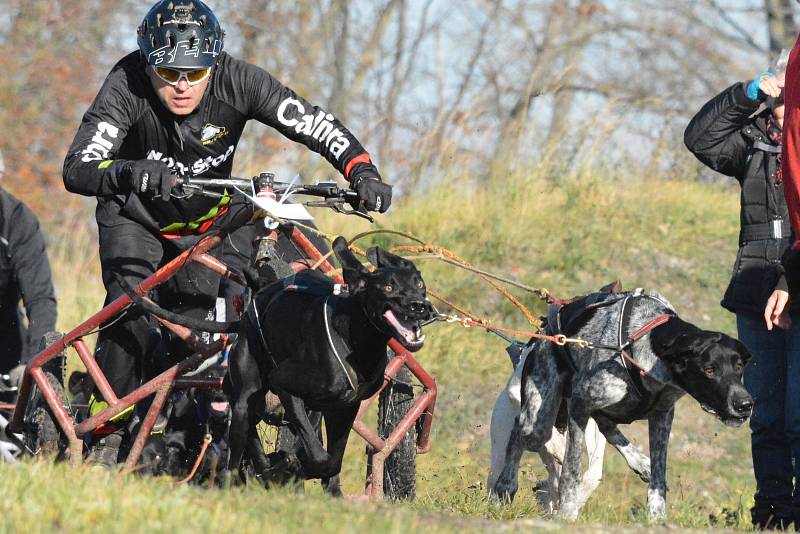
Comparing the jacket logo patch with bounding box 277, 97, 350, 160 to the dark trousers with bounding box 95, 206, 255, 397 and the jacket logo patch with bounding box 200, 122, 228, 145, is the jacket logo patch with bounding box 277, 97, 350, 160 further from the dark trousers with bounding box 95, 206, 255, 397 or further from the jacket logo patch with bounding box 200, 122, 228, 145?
the dark trousers with bounding box 95, 206, 255, 397

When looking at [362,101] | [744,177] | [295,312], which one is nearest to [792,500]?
[744,177]

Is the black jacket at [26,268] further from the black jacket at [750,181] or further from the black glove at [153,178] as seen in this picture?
the black jacket at [750,181]

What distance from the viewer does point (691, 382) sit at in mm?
5875

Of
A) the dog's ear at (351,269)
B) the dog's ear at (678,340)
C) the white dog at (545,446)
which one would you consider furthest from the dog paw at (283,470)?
the dog's ear at (678,340)

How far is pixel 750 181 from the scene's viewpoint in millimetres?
6605

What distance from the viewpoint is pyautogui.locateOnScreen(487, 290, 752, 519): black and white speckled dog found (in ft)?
19.2

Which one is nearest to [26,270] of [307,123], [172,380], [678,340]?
[172,380]

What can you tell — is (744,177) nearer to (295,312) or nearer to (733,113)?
(733,113)

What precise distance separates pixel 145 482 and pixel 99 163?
1763 mm

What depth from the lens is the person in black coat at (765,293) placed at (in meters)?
6.50

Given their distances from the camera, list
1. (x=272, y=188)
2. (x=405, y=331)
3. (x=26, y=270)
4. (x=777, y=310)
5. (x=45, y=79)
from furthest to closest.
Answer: (x=45, y=79) → (x=26, y=270) → (x=777, y=310) → (x=272, y=188) → (x=405, y=331)

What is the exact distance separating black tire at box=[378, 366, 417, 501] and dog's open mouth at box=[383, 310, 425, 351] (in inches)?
59.6

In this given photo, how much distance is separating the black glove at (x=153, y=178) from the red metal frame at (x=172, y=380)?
53cm

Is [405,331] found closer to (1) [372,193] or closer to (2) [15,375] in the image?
(1) [372,193]
